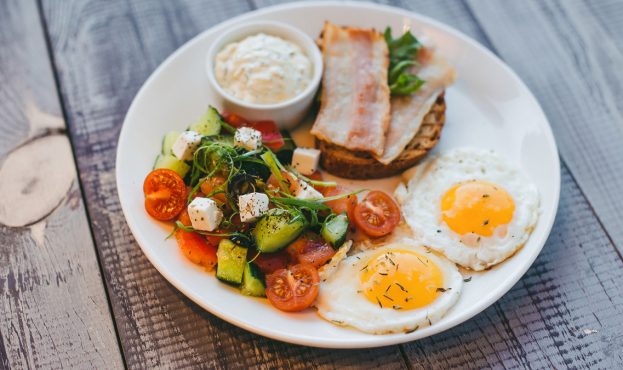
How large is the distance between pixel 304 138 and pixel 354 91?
472mm

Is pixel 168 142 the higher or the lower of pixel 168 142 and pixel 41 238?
the higher

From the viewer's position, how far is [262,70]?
3.83m

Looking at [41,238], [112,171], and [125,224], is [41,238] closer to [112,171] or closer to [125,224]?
[125,224]

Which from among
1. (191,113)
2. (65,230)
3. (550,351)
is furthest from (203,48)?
(550,351)

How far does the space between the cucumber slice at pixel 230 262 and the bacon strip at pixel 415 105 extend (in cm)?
107

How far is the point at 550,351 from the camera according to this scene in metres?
3.40

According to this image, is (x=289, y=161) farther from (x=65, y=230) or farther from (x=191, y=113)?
(x=65, y=230)

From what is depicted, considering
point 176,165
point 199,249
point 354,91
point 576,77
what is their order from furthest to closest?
point 576,77, point 354,91, point 176,165, point 199,249

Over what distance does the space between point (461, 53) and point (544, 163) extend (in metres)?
1.05

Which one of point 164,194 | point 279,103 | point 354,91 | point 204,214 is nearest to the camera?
point 204,214

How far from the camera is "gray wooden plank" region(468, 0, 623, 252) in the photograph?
4.13 meters

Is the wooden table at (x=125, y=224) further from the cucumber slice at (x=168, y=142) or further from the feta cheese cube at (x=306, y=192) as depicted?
the feta cheese cube at (x=306, y=192)

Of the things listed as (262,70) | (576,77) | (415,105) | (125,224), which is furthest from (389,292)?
(576,77)

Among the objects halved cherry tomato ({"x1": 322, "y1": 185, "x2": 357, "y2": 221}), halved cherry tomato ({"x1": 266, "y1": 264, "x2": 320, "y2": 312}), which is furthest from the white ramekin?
halved cherry tomato ({"x1": 266, "y1": 264, "x2": 320, "y2": 312})
